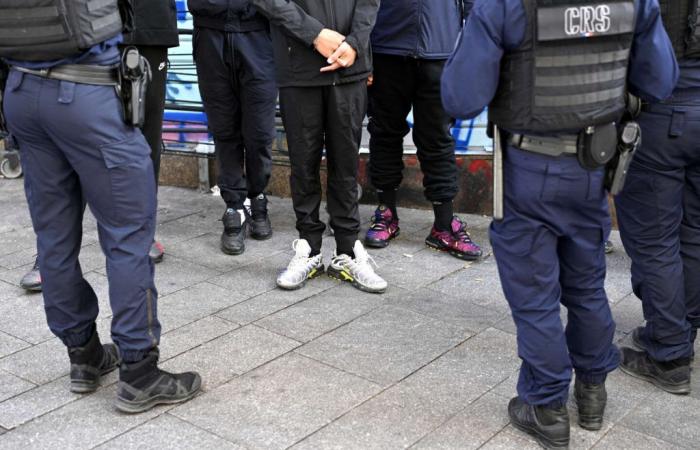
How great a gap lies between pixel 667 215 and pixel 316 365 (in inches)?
63.7

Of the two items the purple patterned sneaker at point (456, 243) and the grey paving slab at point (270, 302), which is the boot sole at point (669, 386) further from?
the grey paving slab at point (270, 302)

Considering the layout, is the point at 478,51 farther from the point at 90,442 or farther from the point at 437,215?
the point at 437,215

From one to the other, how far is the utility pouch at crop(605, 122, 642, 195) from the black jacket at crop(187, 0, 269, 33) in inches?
106

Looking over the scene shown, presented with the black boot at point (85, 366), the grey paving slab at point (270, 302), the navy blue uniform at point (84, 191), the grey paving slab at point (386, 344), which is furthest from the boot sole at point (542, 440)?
the black boot at point (85, 366)

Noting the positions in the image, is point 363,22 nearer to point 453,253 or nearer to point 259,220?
point 453,253

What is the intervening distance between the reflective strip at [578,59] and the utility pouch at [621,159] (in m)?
0.27

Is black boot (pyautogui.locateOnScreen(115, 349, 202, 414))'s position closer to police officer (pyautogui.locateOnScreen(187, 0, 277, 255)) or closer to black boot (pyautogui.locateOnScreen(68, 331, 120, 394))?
black boot (pyautogui.locateOnScreen(68, 331, 120, 394))

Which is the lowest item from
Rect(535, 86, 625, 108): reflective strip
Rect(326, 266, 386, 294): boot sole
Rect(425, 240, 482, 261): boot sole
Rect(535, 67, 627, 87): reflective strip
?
Rect(425, 240, 482, 261): boot sole

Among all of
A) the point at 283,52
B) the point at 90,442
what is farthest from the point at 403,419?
the point at 283,52

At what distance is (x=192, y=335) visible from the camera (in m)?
4.27

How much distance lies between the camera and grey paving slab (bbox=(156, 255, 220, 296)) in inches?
195

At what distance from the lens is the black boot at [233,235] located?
18.0 feet

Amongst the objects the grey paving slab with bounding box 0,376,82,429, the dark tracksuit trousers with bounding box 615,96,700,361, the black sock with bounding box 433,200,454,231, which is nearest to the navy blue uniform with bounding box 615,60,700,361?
the dark tracksuit trousers with bounding box 615,96,700,361

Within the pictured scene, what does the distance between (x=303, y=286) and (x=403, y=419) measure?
5.19ft
